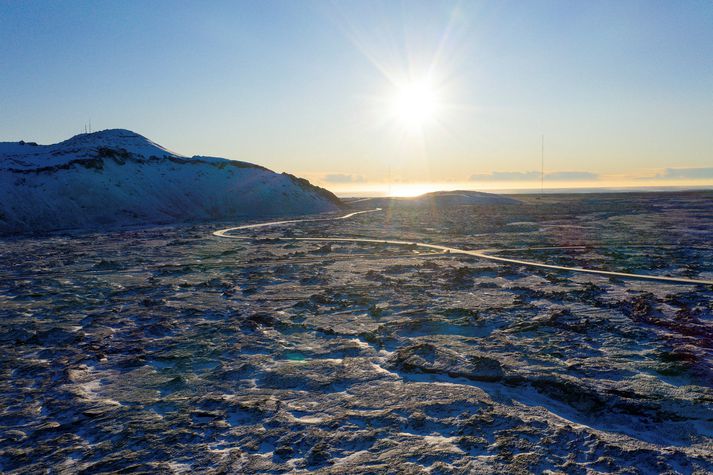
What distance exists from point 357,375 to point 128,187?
44.3 m

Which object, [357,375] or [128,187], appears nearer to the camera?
[357,375]

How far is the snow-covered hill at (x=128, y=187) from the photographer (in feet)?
126

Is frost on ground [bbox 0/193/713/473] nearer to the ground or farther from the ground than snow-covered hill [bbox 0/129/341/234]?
nearer to the ground

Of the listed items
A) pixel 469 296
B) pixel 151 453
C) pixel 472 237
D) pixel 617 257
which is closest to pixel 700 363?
pixel 469 296

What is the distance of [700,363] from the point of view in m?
6.28

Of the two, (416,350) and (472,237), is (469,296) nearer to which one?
(416,350)

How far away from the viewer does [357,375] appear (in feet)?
20.1

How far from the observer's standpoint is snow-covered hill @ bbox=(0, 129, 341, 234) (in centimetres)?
3834

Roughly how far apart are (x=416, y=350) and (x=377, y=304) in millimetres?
2969

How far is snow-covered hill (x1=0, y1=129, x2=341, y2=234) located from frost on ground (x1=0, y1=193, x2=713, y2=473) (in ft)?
97.0

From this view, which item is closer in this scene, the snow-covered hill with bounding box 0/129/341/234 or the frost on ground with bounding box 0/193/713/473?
the frost on ground with bounding box 0/193/713/473

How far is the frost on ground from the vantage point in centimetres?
437

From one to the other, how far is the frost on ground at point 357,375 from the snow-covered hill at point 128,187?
29.6m

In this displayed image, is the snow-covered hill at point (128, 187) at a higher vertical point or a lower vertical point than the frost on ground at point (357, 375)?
higher
